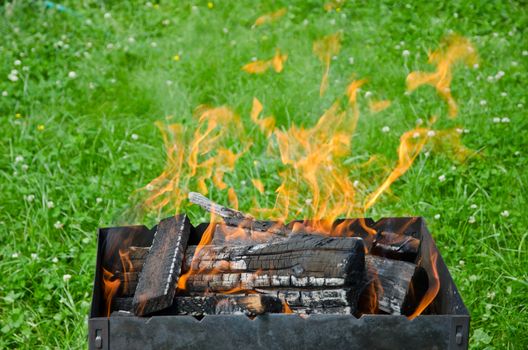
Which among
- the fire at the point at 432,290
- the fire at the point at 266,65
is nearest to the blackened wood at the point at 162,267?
the fire at the point at 432,290

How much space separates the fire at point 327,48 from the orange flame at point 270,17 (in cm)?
61

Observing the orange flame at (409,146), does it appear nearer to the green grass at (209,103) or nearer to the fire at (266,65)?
the green grass at (209,103)

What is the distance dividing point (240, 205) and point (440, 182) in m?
1.18

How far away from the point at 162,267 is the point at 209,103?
2901mm

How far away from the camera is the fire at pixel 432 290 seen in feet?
8.72

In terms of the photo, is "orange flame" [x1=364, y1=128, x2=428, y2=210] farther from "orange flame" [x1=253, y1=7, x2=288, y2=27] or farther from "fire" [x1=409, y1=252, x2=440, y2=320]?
"orange flame" [x1=253, y1=7, x2=288, y2=27]

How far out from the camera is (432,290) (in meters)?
2.69

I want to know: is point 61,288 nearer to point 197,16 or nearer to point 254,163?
point 254,163

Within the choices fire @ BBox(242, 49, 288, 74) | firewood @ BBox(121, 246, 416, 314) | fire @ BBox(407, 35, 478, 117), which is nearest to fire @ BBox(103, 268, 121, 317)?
firewood @ BBox(121, 246, 416, 314)

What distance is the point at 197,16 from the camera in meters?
6.58

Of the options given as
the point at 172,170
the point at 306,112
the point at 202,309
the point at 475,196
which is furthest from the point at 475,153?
the point at 202,309

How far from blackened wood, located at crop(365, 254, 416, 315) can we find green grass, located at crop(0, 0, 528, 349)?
0.87 m

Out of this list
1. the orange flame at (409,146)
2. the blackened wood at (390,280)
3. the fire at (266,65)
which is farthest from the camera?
the fire at (266,65)

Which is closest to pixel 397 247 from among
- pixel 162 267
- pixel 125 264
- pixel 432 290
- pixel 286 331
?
pixel 432 290
